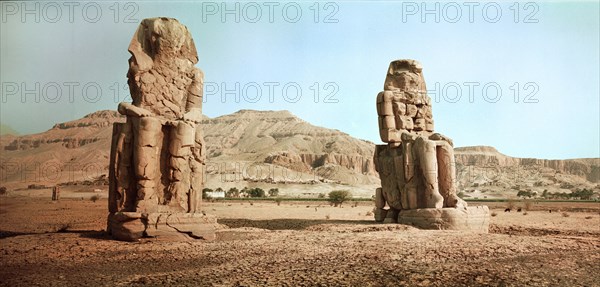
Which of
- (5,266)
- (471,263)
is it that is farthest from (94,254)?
(471,263)

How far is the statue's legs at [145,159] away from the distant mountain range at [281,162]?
40.9m

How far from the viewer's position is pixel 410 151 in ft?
36.9

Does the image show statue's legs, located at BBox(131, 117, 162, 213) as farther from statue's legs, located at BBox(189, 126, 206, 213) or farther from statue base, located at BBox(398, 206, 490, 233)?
statue base, located at BBox(398, 206, 490, 233)

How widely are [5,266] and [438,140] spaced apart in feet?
29.2

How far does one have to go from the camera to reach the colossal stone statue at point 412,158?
422 inches

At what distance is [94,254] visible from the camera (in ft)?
22.0

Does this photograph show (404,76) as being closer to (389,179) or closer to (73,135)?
(389,179)

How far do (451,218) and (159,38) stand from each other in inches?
274

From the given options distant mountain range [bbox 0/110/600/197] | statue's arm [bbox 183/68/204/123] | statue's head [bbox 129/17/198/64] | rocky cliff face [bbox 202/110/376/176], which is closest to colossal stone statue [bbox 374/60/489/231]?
statue's arm [bbox 183/68/204/123]

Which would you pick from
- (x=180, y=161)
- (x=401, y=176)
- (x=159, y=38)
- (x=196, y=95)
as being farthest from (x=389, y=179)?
(x=159, y=38)

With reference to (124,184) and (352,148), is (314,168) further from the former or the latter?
(124,184)

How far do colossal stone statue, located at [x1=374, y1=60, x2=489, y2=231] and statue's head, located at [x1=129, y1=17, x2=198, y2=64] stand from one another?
5354mm

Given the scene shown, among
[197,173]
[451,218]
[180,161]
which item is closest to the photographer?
[180,161]

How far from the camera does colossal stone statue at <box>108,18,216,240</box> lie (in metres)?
8.11
